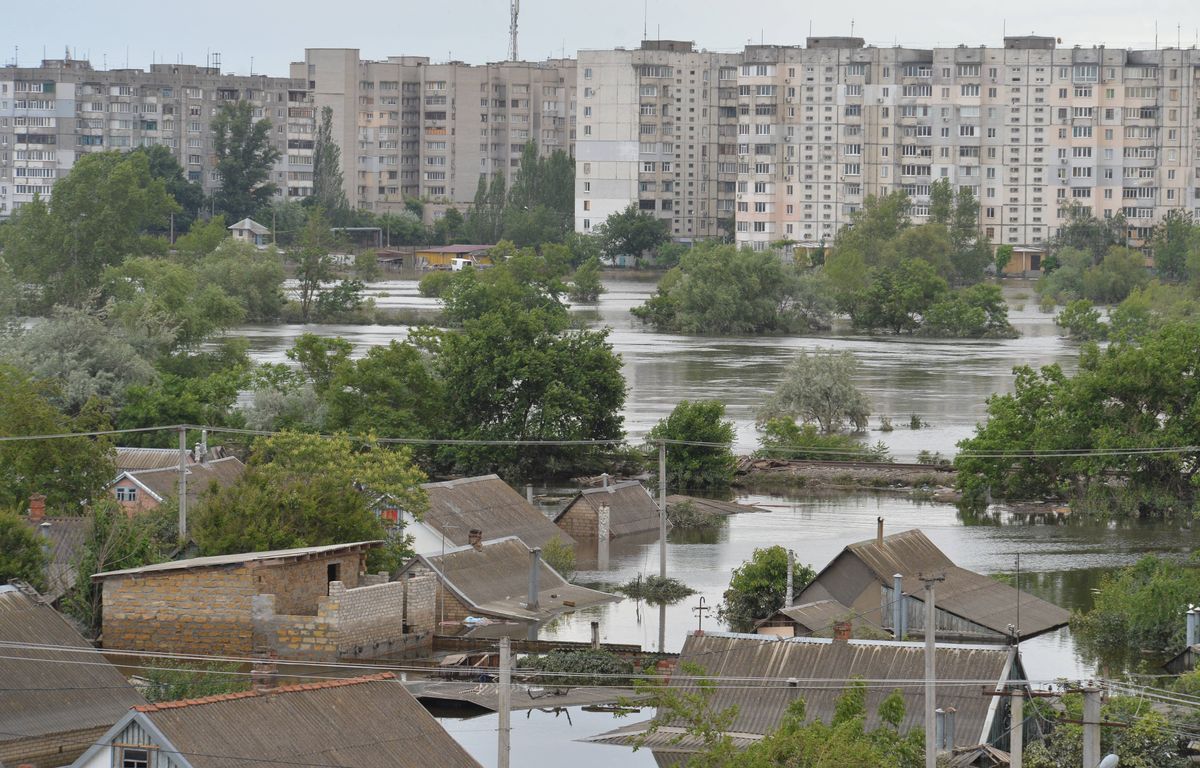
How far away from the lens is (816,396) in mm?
51344

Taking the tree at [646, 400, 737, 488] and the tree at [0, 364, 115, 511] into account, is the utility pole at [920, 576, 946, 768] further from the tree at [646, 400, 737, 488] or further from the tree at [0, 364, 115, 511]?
the tree at [646, 400, 737, 488]

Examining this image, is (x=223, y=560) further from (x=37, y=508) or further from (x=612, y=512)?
(x=612, y=512)

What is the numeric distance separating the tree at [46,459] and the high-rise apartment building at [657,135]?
3974 inches

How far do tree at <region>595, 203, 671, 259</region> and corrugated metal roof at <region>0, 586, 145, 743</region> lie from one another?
4188 inches

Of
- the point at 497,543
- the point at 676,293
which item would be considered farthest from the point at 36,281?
the point at 497,543

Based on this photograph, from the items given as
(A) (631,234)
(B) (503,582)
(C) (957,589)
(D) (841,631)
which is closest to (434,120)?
(A) (631,234)

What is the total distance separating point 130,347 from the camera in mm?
49156

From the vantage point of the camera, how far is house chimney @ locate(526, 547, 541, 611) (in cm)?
2917

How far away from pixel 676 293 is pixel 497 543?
2439 inches

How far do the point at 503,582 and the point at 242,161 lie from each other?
364ft

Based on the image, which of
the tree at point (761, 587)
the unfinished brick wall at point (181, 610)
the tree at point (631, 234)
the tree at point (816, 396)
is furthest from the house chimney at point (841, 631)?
the tree at point (631, 234)

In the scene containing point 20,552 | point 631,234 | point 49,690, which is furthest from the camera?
Answer: point 631,234

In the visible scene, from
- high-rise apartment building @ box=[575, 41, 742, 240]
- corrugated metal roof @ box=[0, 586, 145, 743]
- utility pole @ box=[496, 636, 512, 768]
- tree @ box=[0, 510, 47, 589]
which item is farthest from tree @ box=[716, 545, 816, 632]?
high-rise apartment building @ box=[575, 41, 742, 240]

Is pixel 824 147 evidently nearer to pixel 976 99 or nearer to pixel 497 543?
pixel 976 99
